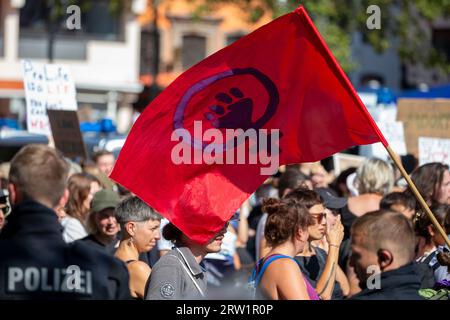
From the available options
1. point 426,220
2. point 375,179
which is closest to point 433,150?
point 375,179

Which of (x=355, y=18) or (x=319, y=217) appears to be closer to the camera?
(x=319, y=217)

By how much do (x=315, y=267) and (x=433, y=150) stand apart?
4.11 meters

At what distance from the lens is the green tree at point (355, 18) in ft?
87.4

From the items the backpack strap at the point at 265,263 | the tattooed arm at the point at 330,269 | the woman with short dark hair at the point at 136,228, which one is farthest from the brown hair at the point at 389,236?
the woman with short dark hair at the point at 136,228

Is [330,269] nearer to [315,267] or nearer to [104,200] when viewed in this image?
[315,267]

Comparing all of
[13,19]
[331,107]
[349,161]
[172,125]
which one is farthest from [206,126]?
[13,19]

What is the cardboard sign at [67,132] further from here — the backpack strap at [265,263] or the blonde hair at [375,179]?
the backpack strap at [265,263]

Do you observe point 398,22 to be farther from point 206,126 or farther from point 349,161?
point 206,126

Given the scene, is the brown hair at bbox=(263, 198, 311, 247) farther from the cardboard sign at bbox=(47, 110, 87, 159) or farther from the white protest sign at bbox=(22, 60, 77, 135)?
the white protest sign at bbox=(22, 60, 77, 135)

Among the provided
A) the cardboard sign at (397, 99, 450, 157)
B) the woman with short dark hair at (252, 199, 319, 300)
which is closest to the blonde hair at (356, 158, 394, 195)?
the cardboard sign at (397, 99, 450, 157)

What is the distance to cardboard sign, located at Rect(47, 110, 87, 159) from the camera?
33.1 feet

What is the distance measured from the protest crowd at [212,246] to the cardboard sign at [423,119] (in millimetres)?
2003

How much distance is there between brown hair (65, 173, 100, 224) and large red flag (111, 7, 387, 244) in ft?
9.16

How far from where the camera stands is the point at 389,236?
198 inches
